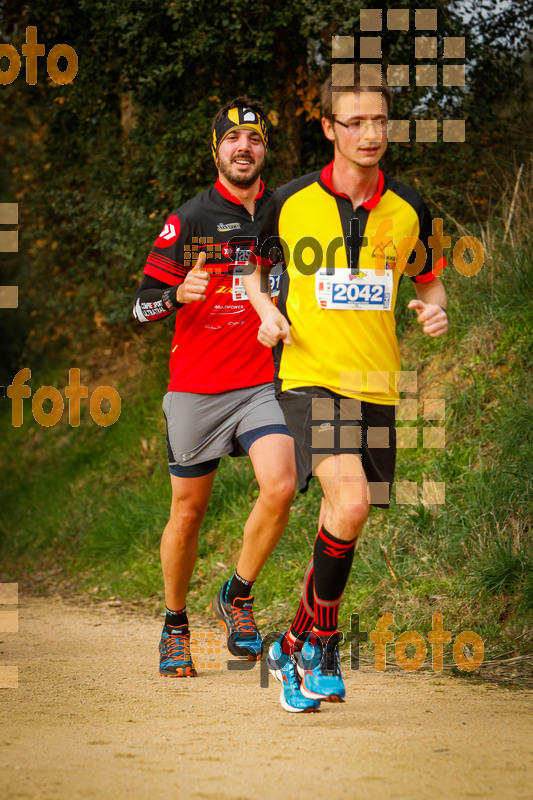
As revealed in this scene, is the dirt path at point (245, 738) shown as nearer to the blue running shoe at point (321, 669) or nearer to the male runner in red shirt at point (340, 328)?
the blue running shoe at point (321, 669)

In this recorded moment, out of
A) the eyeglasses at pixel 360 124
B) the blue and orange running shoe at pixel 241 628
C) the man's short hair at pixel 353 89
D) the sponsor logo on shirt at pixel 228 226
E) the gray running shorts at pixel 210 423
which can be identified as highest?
the man's short hair at pixel 353 89

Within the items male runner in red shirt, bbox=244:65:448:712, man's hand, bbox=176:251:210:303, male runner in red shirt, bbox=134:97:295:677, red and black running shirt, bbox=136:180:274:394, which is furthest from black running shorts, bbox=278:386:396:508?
red and black running shirt, bbox=136:180:274:394

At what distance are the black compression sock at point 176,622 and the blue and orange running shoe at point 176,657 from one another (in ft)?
0.07

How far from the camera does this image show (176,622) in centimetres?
522

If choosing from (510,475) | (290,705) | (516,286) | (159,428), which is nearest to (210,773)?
(290,705)

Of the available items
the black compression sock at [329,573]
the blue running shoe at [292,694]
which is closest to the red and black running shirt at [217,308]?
the black compression sock at [329,573]

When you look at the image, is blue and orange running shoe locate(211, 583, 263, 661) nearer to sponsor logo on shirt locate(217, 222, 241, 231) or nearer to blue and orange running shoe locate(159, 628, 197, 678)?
blue and orange running shoe locate(159, 628, 197, 678)

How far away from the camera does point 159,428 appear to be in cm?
1048

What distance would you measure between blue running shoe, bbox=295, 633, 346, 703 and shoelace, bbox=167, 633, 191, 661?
1189 mm

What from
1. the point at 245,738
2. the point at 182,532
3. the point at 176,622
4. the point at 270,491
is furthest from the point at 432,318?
the point at 176,622

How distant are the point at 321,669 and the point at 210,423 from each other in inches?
59.4

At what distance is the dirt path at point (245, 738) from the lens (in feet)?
10.4

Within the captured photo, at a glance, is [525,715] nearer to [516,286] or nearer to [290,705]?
[290,705]

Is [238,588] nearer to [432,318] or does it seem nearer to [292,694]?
[292,694]
